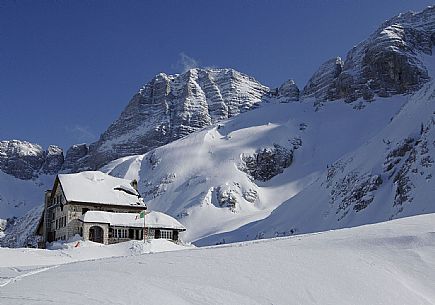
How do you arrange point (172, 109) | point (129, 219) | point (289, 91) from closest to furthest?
point (129, 219)
point (289, 91)
point (172, 109)

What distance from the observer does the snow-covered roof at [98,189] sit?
54.8 metres

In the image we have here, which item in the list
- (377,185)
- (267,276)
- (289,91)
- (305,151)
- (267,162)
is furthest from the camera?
(289,91)

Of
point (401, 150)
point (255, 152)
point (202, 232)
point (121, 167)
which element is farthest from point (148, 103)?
point (401, 150)

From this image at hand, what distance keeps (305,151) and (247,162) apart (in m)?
13.4

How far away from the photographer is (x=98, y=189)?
187 ft

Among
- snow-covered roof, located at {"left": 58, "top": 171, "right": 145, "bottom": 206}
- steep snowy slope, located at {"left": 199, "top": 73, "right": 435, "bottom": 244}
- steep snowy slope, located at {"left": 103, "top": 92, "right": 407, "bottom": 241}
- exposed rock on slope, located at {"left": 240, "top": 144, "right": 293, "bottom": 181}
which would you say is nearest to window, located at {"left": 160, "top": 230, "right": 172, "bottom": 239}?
snow-covered roof, located at {"left": 58, "top": 171, "right": 145, "bottom": 206}

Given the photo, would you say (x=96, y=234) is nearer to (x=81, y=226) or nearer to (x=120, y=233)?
(x=81, y=226)

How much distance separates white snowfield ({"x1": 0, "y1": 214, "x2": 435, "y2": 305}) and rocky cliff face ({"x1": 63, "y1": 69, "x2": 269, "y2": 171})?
5755 inches

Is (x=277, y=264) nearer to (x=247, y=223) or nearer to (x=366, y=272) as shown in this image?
(x=366, y=272)

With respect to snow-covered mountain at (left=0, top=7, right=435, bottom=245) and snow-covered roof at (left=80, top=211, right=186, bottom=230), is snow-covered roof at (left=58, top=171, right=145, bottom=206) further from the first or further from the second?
snow-covered mountain at (left=0, top=7, right=435, bottom=245)

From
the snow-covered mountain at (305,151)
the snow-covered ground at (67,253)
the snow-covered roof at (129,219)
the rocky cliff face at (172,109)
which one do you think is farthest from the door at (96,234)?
the rocky cliff face at (172,109)

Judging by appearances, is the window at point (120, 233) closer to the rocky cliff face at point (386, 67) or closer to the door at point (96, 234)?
the door at point (96, 234)

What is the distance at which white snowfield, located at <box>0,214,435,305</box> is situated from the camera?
432 inches

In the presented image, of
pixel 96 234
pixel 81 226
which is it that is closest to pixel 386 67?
pixel 96 234
